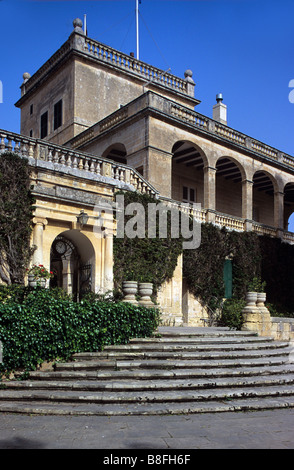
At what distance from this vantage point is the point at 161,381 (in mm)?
7965

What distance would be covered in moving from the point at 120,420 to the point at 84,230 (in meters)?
8.50

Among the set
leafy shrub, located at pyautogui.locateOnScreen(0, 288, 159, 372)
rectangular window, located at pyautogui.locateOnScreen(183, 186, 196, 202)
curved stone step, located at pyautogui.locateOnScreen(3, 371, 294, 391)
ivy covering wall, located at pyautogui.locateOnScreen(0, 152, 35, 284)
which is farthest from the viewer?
rectangular window, located at pyautogui.locateOnScreen(183, 186, 196, 202)

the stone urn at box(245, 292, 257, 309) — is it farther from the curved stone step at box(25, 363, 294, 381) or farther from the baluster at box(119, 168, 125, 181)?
the baluster at box(119, 168, 125, 181)

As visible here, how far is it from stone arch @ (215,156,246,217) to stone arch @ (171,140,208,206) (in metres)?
1.27

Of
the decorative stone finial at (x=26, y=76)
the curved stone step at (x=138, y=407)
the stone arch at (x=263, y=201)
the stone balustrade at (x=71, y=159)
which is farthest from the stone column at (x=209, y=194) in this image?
the decorative stone finial at (x=26, y=76)

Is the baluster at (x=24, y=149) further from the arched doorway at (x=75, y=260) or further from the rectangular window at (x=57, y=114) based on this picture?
the rectangular window at (x=57, y=114)

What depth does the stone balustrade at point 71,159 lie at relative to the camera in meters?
12.8

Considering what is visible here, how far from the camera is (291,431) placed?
5562 millimetres

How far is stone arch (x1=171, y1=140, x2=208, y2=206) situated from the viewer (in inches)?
839

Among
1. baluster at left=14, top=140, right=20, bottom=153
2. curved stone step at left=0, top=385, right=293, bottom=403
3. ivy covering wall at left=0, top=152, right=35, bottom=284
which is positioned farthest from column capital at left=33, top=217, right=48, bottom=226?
curved stone step at left=0, top=385, right=293, bottom=403

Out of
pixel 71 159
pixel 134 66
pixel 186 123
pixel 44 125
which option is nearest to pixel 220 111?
pixel 134 66

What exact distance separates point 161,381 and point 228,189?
60.7 ft

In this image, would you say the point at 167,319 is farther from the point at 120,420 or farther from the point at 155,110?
the point at 120,420

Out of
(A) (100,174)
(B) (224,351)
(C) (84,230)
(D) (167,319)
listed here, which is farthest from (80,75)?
(B) (224,351)
